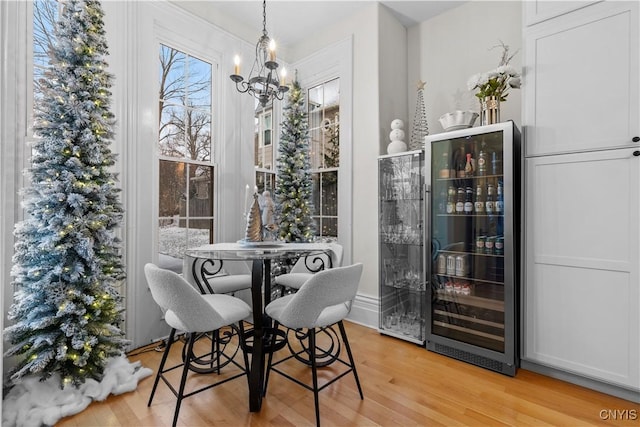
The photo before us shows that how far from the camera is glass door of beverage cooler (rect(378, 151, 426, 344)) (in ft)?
10.1

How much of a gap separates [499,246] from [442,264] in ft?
1.57

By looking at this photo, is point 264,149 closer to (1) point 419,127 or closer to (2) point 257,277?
(1) point 419,127

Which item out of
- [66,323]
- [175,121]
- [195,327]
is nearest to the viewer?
[195,327]

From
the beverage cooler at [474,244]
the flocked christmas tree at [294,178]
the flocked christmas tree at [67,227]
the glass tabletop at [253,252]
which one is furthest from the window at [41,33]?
the beverage cooler at [474,244]

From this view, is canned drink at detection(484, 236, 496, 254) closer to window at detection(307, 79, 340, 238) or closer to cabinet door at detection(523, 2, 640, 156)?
cabinet door at detection(523, 2, 640, 156)

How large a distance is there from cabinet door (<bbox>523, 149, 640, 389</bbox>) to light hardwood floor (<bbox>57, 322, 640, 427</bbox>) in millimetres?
→ 240

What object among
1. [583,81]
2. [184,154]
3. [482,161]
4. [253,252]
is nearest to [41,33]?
[184,154]

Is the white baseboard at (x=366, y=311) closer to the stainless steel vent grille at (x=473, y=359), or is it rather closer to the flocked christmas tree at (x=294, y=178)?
the stainless steel vent grille at (x=473, y=359)

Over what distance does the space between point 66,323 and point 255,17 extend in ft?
10.8

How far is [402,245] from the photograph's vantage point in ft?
10.6

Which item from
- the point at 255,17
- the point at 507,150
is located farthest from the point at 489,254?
the point at 255,17

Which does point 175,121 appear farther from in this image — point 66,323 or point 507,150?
point 507,150

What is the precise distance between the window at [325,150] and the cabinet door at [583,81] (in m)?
1.99

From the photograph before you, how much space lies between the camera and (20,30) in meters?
2.30
